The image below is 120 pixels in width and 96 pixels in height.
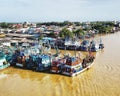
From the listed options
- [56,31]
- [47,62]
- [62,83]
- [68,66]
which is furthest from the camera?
[56,31]

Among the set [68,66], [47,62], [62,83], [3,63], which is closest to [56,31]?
[3,63]

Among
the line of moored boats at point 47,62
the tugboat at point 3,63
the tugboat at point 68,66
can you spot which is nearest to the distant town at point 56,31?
the line of moored boats at point 47,62

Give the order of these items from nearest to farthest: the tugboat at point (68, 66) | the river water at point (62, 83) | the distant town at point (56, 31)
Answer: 1. the river water at point (62, 83)
2. the tugboat at point (68, 66)
3. the distant town at point (56, 31)

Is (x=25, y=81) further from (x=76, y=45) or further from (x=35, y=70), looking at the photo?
(x=76, y=45)

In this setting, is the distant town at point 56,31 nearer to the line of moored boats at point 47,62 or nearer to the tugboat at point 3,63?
the line of moored boats at point 47,62

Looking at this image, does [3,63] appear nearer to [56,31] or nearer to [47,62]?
[47,62]

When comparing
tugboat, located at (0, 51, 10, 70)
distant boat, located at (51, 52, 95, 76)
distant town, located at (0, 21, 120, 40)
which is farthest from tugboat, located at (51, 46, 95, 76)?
distant town, located at (0, 21, 120, 40)

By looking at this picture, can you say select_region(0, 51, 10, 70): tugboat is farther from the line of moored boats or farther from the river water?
the river water

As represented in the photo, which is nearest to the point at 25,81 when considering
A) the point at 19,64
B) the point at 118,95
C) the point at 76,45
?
the point at 19,64
